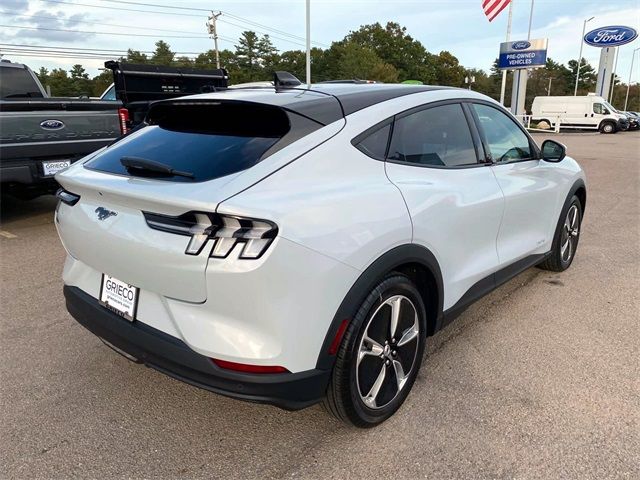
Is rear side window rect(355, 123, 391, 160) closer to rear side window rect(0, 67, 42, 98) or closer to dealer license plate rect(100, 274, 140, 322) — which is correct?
dealer license plate rect(100, 274, 140, 322)

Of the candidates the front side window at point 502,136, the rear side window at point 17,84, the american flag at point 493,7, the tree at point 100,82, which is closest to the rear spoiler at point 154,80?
the rear side window at point 17,84

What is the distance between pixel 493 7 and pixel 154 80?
1841 cm

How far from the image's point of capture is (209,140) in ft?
7.58

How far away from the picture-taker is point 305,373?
6.52 ft

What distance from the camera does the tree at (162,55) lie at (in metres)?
75.8

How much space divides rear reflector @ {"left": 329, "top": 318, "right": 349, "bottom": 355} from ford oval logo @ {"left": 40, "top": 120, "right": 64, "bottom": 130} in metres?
5.09

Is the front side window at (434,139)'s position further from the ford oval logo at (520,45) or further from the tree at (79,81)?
the tree at (79,81)

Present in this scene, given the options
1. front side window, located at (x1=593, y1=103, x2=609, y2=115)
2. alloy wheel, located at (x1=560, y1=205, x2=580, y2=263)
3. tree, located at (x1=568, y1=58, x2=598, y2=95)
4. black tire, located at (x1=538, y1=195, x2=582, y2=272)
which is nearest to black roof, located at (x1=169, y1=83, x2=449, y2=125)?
black tire, located at (x1=538, y1=195, x2=582, y2=272)

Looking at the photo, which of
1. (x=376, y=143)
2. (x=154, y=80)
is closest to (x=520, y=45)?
(x=154, y=80)

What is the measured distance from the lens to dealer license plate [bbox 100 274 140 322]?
2.18 metres

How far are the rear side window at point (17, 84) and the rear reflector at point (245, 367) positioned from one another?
24.2ft

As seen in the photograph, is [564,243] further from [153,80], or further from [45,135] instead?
[153,80]

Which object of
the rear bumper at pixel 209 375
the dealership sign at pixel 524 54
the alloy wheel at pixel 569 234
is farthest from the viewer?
the dealership sign at pixel 524 54

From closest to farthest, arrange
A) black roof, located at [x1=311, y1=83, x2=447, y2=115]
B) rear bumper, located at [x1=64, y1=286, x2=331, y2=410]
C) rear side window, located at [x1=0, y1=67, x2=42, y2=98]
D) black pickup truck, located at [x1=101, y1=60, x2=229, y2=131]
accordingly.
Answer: rear bumper, located at [x1=64, y1=286, x2=331, y2=410] → black roof, located at [x1=311, y1=83, x2=447, y2=115] → rear side window, located at [x1=0, y1=67, x2=42, y2=98] → black pickup truck, located at [x1=101, y1=60, x2=229, y2=131]
